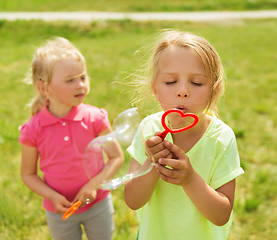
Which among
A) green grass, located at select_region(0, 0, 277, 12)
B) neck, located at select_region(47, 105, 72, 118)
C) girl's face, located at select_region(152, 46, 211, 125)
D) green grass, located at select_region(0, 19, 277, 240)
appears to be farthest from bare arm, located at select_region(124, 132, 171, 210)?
green grass, located at select_region(0, 0, 277, 12)

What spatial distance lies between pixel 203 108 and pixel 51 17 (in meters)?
12.5

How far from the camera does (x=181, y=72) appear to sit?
1.25m

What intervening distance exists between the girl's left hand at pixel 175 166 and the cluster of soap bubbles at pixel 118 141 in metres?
0.22

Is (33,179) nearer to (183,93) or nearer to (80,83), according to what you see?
(80,83)

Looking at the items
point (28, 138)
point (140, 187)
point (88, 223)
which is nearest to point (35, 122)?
point (28, 138)

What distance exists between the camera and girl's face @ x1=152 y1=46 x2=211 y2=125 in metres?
1.22

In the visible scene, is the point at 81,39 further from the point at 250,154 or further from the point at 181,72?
the point at 181,72

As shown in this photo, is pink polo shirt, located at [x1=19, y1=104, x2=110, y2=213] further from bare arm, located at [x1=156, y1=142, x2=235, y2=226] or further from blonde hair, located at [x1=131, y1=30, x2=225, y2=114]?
bare arm, located at [x1=156, y1=142, x2=235, y2=226]

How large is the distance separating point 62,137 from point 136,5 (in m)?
14.2

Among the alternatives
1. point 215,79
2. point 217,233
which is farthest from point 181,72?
point 217,233

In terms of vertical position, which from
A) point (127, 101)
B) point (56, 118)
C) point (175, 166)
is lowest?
point (127, 101)

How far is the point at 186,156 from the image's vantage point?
1.22 m

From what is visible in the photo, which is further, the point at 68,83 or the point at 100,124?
the point at 100,124

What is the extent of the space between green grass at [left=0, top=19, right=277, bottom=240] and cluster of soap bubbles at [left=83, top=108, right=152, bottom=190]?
0.98 ft
